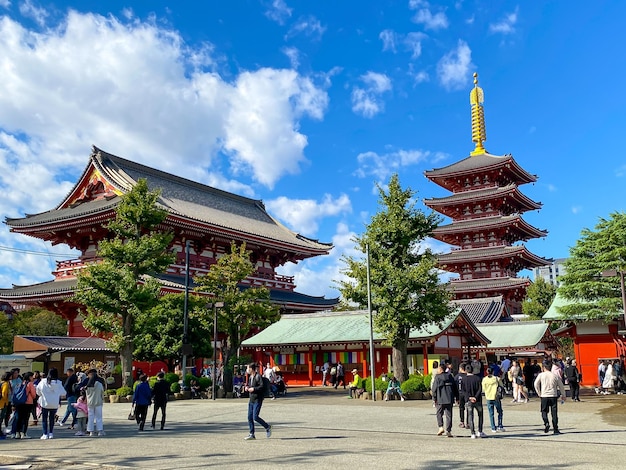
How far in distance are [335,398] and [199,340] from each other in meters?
8.39

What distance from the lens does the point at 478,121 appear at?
63625mm

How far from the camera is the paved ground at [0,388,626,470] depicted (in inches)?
402

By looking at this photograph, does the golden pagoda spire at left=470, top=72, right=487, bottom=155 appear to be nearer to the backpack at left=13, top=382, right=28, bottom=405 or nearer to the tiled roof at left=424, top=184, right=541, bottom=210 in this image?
the tiled roof at left=424, top=184, right=541, bottom=210

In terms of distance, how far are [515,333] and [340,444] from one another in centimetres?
3226

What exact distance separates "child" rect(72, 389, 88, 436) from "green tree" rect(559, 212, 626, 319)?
22.2 meters

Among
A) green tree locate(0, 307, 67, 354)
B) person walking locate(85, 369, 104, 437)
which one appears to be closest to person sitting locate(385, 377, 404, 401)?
person walking locate(85, 369, 104, 437)

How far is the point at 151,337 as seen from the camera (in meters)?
29.4

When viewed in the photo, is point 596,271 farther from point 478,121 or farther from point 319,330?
point 478,121

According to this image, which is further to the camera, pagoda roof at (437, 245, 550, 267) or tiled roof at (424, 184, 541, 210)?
tiled roof at (424, 184, 541, 210)

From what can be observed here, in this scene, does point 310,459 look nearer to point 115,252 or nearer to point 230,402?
point 230,402

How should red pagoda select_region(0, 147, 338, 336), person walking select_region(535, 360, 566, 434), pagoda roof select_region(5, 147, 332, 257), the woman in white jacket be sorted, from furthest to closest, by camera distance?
pagoda roof select_region(5, 147, 332, 257)
red pagoda select_region(0, 147, 338, 336)
the woman in white jacket
person walking select_region(535, 360, 566, 434)

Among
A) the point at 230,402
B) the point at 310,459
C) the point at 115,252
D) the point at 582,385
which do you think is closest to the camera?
the point at 310,459

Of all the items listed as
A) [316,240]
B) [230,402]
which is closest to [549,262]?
[316,240]

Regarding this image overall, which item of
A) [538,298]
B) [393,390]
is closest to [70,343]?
[393,390]
